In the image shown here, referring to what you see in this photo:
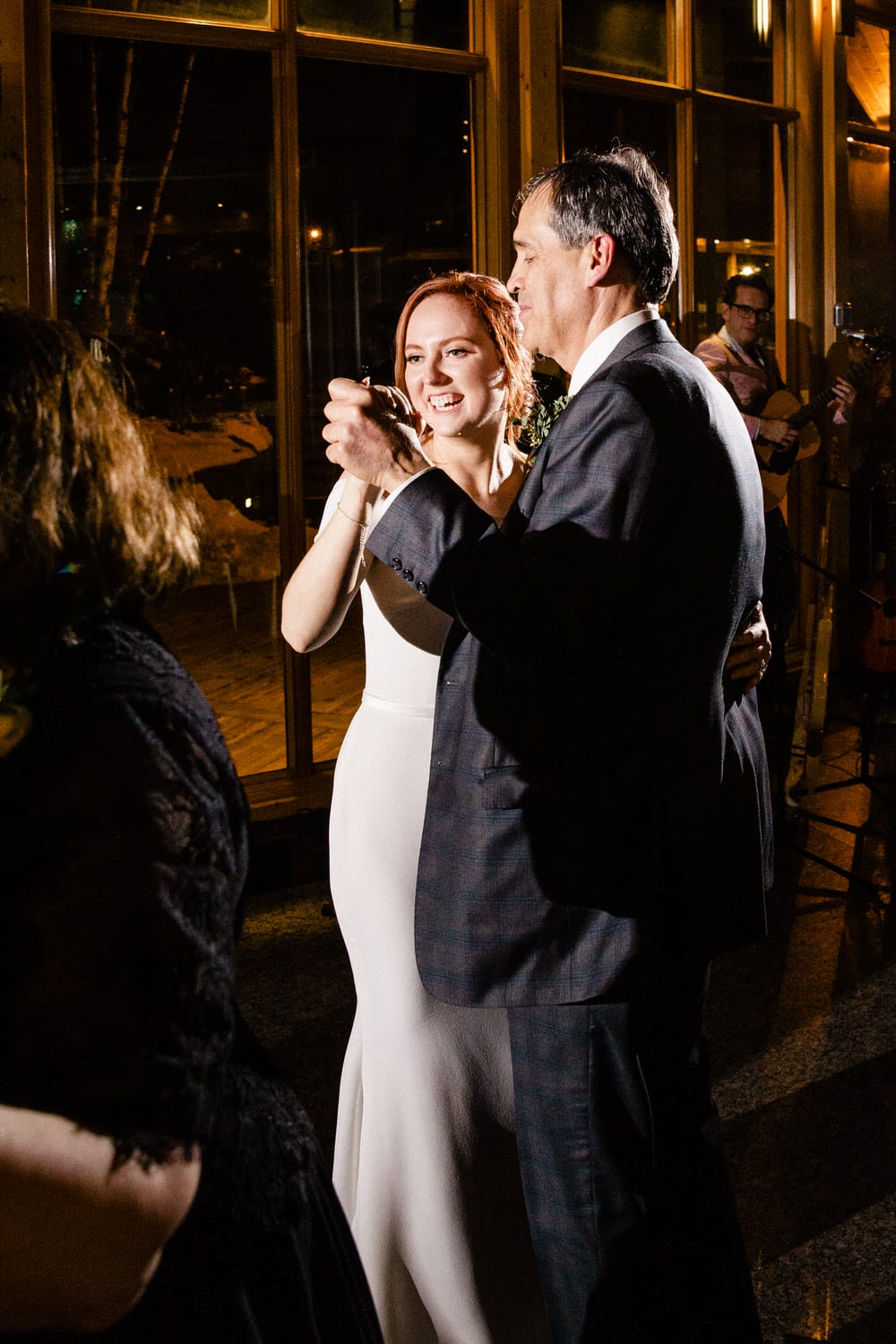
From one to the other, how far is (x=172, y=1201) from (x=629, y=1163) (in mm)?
1155

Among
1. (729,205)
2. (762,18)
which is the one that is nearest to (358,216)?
(729,205)

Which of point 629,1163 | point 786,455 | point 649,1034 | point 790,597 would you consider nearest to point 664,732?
point 649,1034

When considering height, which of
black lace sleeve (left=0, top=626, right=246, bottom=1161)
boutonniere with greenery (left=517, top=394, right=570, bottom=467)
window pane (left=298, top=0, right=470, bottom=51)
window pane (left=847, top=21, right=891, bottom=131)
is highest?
window pane (left=847, top=21, right=891, bottom=131)

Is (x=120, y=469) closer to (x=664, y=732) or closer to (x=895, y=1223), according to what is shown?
(x=664, y=732)

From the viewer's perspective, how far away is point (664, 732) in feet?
6.56

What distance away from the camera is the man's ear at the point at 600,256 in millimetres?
2090

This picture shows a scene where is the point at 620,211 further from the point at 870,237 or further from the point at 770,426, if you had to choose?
the point at 870,237

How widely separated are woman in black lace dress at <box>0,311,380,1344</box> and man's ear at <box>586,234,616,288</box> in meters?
1.11

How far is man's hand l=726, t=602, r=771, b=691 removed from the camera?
7.20ft

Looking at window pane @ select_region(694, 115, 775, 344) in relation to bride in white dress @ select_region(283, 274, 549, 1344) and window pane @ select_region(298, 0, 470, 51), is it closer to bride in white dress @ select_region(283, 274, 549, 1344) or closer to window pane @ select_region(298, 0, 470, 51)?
window pane @ select_region(298, 0, 470, 51)

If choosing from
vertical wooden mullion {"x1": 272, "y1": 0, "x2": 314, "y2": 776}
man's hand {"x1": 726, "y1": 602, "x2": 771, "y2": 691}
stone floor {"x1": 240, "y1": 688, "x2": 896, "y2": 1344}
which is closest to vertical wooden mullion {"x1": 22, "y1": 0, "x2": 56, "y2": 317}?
vertical wooden mullion {"x1": 272, "y1": 0, "x2": 314, "y2": 776}

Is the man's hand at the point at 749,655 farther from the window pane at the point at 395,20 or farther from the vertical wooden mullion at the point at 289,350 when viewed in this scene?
the window pane at the point at 395,20

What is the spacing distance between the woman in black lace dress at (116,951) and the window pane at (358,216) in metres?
4.63

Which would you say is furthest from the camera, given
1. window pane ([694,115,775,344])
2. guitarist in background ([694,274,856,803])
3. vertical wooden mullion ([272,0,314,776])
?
window pane ([694,115,775,344])
